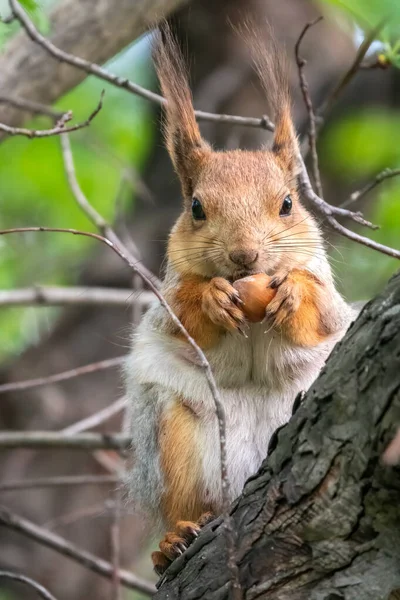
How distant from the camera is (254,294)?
2184 mm

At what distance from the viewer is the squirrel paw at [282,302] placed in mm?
2203

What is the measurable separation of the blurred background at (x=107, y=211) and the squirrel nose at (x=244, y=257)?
194 centimetres

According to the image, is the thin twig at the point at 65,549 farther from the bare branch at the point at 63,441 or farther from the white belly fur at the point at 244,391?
the white belly fur at the point at 244,391

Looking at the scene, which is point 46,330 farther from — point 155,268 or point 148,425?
point 148,425

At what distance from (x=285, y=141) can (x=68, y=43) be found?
2.94ft

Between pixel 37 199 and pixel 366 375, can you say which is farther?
pixel 37 199

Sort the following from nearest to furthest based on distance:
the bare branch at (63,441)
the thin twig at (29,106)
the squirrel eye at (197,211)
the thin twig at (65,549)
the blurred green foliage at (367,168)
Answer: the squirrel eye at (197,211)
the thin twig at (29,106)
the thin twig at (65,549)
the bare branch at (63,441)
the blurred green foliage at (367,168)

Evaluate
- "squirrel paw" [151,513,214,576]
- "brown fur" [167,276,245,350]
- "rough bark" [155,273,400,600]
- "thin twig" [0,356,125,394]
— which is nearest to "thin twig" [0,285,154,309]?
"thin twig" [0,356,125,394]

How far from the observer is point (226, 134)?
16.5ft

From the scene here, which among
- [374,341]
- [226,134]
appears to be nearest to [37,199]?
[226,134]

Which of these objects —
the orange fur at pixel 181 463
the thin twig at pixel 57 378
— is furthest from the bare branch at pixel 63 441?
the orange fur at pixel 181 463

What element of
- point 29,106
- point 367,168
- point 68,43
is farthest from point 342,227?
point 367,168

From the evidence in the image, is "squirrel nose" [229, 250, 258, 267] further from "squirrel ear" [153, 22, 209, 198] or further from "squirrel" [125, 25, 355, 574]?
"squirrel ear" [153, 22, 209, 198]

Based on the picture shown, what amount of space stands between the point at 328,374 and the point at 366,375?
109mm
